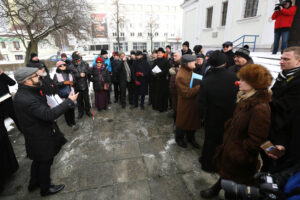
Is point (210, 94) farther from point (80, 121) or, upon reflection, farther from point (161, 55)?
point (80, 121)

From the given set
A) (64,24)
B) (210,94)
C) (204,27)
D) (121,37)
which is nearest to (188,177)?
(210,94)

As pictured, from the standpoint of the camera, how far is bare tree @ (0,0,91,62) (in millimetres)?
10016

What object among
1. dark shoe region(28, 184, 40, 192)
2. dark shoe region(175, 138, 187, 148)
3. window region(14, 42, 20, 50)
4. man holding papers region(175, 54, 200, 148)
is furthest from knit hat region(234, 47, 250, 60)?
window region(14, 42, 20, 50)

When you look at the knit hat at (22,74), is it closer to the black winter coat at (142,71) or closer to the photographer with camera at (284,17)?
the black winter coat at (142,71)

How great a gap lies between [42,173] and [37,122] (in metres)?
0.78

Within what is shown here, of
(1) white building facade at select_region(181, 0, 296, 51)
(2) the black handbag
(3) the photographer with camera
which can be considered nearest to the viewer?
(2) the black handbag

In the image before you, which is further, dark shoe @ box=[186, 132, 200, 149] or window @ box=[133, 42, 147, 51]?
window @ box=[133, 42, 147, 51]

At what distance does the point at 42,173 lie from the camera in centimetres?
229

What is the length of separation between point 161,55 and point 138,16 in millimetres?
44319

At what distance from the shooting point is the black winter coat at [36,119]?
2.00 meters

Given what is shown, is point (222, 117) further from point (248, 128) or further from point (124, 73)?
point (124, 73)

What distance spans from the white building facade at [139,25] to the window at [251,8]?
113 ft

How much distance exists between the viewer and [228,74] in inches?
91.3

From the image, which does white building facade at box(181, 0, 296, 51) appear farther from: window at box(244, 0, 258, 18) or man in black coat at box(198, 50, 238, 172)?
man in black coat at box(198, 50, 238, 172)
